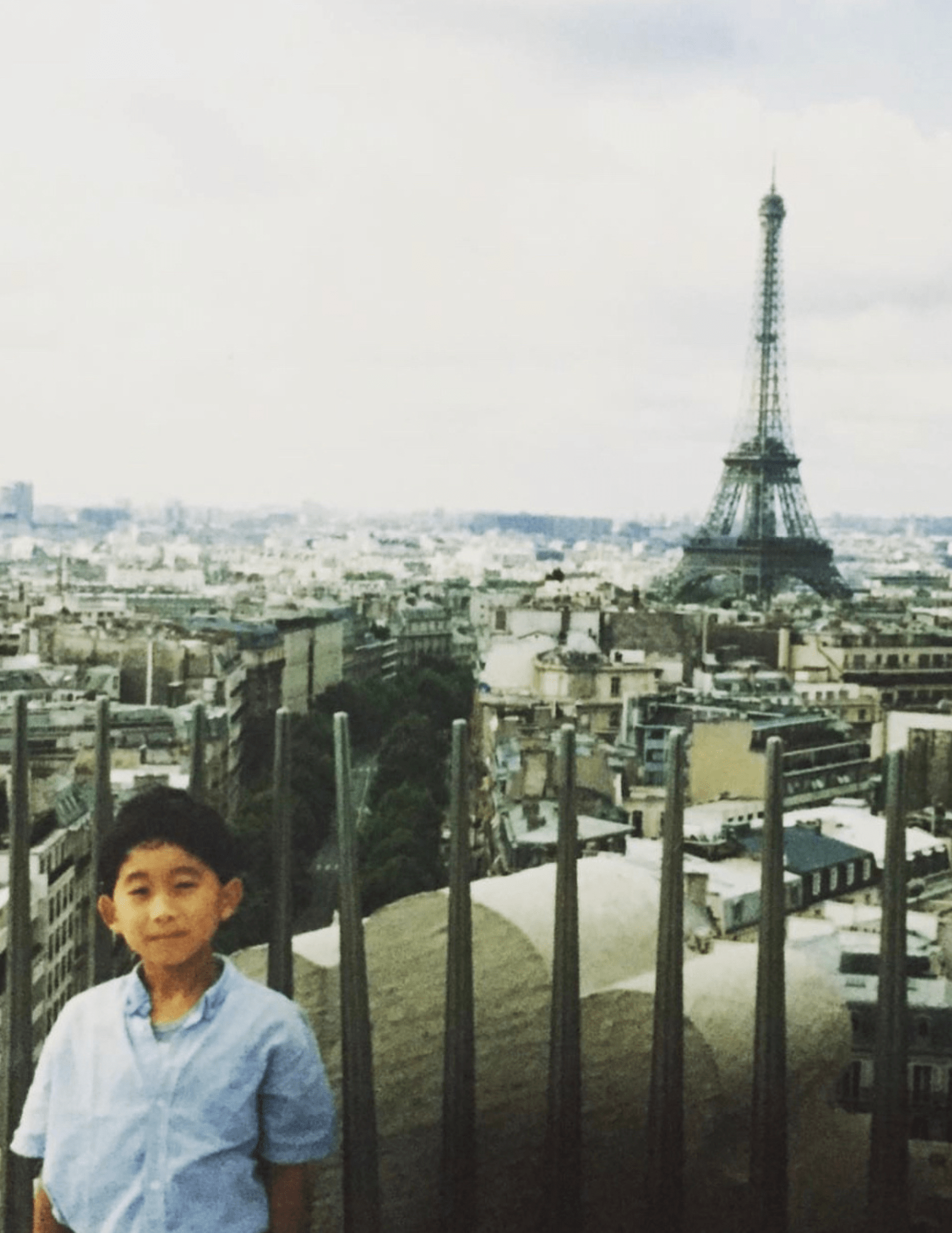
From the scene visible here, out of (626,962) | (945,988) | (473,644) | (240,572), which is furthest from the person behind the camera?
(240,572)

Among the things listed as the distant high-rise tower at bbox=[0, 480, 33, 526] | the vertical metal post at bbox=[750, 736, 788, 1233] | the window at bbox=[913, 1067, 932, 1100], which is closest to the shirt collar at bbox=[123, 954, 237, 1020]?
the vertical metal post at bbox=[750, 736, 788, 1233]

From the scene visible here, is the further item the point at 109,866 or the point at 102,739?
the point at 102,739

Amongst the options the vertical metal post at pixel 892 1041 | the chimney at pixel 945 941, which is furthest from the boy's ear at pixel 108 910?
the chimney at pixel 945 941

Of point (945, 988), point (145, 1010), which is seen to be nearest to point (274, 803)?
point (145, 1010)

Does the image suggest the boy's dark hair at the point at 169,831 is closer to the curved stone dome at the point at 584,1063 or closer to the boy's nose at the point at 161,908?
the boy's nose at the point at 161,908

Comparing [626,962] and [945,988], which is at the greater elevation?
[626,962]

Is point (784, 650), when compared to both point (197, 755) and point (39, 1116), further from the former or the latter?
point (39, 1116)

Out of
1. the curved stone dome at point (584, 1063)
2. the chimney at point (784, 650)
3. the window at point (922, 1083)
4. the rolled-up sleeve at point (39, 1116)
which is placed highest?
the rolled-up sleeve at point (39, 1116)

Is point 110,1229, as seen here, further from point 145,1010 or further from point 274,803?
point 274,803

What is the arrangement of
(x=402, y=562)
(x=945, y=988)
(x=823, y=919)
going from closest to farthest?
(x=945, y=988) < (x=823, y=919) < (x=402, y=562)
